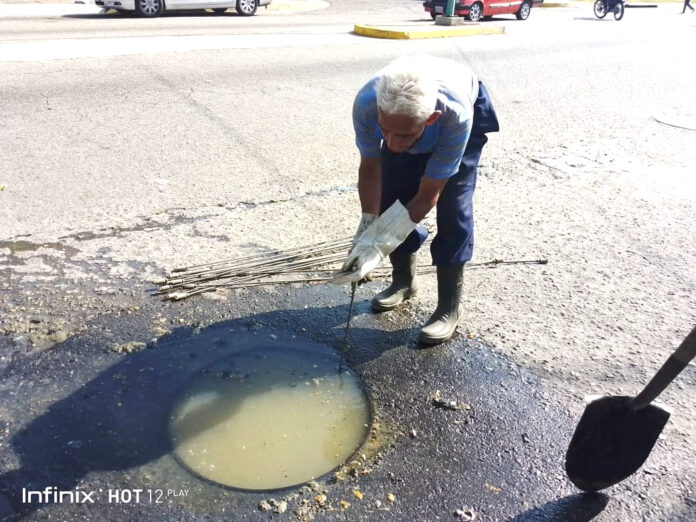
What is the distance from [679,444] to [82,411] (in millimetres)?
2685

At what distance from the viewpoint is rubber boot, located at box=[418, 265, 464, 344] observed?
3.53 metres

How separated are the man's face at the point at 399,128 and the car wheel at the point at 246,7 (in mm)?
16167

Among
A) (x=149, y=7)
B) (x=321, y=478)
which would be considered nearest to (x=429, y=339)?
(x=321, y=478)

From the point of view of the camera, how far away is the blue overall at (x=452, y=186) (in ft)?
10.6

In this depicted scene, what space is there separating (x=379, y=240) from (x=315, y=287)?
1.07 meters

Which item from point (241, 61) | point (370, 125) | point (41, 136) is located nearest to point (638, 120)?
point (241, 61)

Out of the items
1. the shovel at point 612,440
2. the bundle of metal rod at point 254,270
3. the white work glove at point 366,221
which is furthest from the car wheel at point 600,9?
the shovel at point 612,440

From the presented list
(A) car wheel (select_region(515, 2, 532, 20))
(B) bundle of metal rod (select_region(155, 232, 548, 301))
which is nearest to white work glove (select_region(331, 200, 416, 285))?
(B) bundle of metal rod (select_region(155, 232, 548, 301))

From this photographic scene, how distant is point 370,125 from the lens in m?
3.00

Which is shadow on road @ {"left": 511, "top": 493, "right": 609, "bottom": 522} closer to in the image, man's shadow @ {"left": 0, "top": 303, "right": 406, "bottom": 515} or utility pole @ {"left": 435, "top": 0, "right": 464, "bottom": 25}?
man's shadow @ {"left": 0, "top": 303, "right": 406, "bottom": 515}

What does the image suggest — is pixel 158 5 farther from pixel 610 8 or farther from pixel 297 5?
pixel 610 8

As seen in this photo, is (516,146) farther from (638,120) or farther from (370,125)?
(370,125)

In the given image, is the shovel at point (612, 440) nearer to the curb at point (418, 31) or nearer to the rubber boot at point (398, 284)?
the rubber boot at point (398, 284)

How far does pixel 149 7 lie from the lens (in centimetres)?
1556
